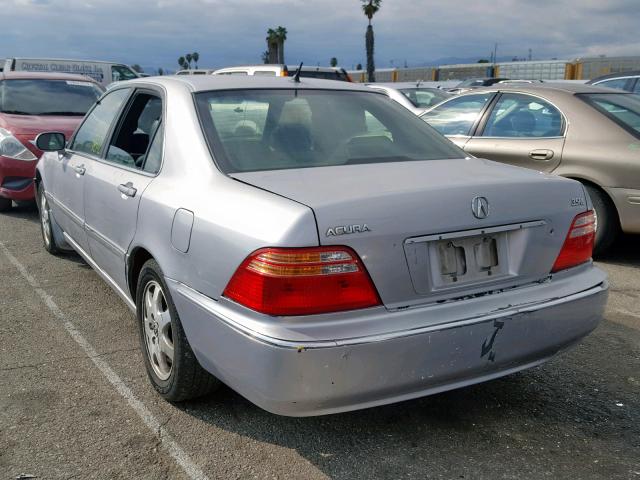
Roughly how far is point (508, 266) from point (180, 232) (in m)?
1.38

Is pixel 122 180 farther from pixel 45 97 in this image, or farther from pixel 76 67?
pixel 76 67

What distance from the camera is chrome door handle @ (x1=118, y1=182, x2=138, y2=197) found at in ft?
11.2

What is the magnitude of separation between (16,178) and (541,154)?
219 inches

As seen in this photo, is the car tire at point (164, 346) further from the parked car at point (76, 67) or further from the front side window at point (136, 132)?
the parked car at point (76, 67)

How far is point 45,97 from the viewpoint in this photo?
8.75 m

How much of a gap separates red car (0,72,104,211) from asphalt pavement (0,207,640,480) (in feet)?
12.7

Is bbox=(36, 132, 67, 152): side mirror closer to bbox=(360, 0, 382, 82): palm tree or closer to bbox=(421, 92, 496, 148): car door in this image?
bbox=(421, 92, 496, 148): car door

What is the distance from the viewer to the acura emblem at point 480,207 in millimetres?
2613

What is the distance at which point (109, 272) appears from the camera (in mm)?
4004

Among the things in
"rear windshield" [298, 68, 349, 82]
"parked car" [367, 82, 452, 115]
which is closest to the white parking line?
"parked car" [367, 82, 452, 115]

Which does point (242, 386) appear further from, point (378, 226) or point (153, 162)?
point (153, 162)

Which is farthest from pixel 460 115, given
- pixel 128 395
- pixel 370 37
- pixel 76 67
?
pixel 370 37

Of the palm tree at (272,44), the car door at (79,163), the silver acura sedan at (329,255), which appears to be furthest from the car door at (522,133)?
the palm tree at (272,44)

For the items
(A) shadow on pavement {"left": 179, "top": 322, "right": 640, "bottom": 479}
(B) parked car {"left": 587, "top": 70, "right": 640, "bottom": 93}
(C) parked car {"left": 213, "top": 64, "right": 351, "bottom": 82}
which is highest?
(C) parked car {"left": 213, "top": 64, "right": 351, "bottom": 82}
